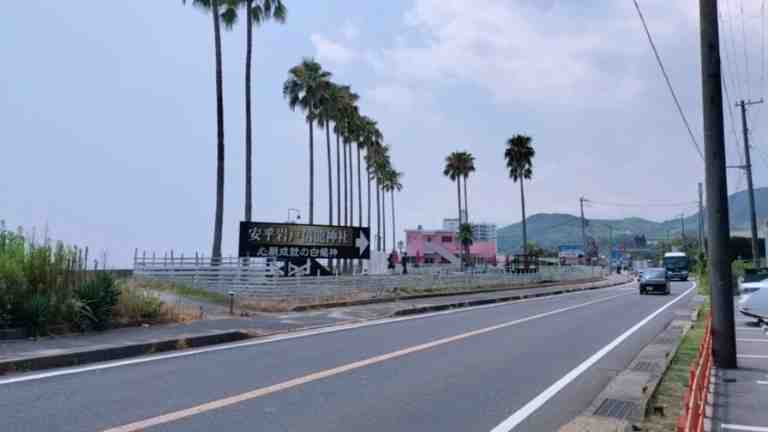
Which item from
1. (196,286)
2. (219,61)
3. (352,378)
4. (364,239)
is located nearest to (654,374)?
(352,378)

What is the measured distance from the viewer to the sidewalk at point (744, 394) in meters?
7.06

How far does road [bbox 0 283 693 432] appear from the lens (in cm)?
681

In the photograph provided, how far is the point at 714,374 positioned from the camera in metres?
9.97

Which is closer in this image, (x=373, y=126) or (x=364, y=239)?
(x=364, y=239)

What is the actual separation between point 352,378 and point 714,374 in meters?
5.55

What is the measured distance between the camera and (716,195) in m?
10.7

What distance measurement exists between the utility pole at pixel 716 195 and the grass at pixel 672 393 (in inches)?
28.7

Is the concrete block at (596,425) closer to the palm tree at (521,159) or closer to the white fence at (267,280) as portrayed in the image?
the white fence at (267,280)

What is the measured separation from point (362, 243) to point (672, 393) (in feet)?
75.7

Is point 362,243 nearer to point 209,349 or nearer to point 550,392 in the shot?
point 209,349

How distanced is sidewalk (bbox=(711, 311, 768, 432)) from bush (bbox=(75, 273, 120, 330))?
37.4ft

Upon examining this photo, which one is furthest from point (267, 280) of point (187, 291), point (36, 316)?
point (36, 316)

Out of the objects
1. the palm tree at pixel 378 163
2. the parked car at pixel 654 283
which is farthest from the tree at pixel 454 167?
the parked car at pixel 654 283

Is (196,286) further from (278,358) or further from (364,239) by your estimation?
(278,358)
